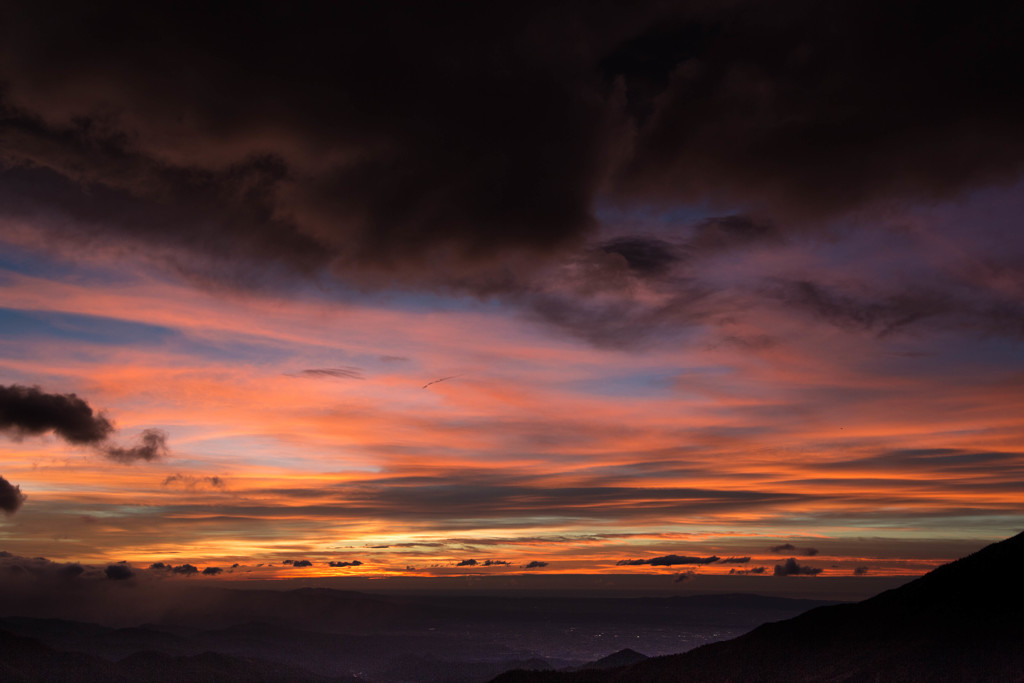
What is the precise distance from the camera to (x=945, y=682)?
199625mm

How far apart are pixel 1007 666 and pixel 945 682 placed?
1862cm

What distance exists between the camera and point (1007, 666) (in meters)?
199
